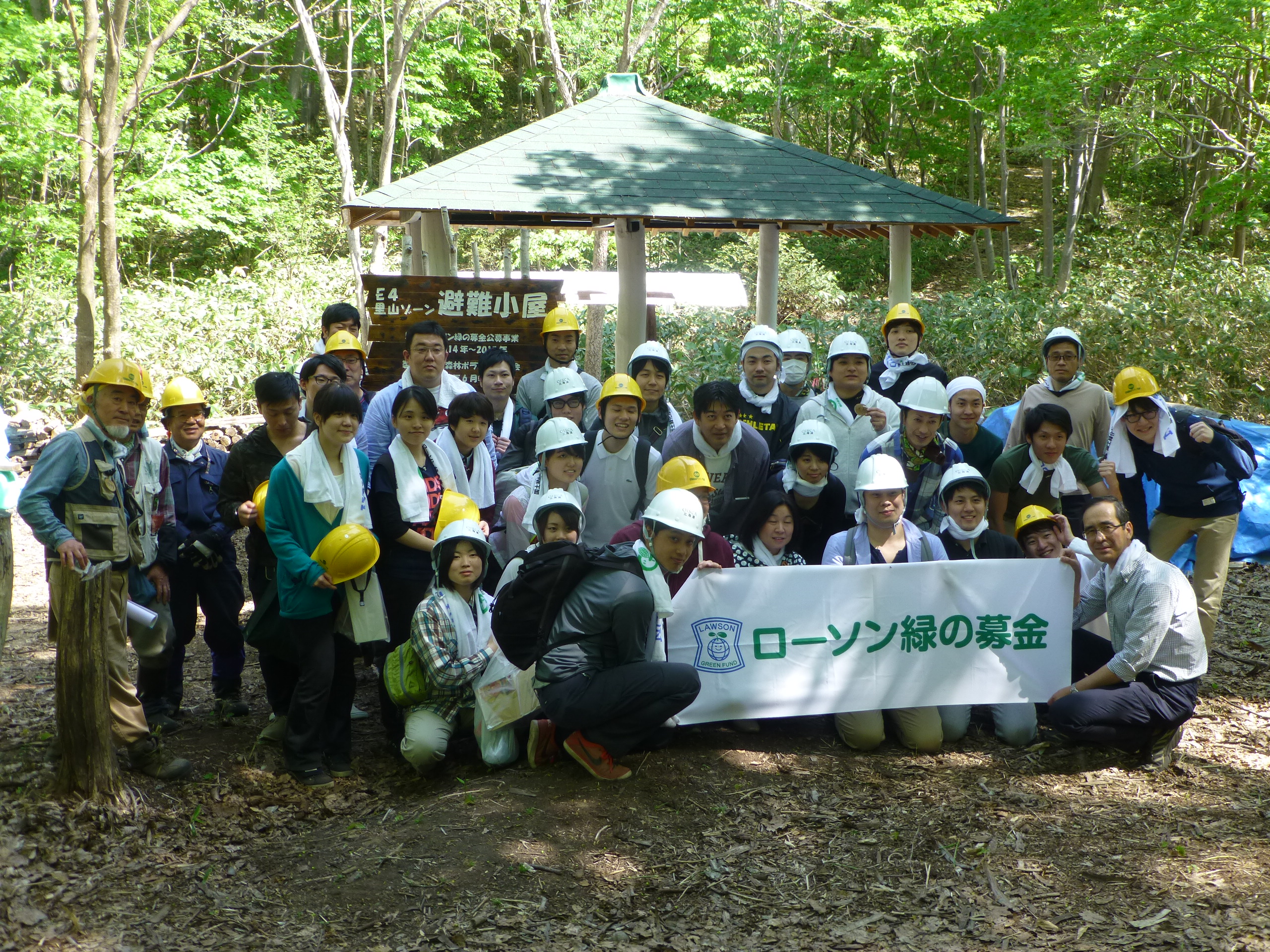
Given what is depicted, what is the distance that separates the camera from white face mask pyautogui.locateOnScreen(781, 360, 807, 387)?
22.5 ft

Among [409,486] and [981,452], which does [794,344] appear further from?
[409,486]

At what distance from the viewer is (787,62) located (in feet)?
80.8

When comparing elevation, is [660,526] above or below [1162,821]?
above

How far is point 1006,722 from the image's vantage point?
5.28 m

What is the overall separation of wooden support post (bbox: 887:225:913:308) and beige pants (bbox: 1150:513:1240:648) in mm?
4547

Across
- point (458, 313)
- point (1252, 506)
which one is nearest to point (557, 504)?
point (458, 313)

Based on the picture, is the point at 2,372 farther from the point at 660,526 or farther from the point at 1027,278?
the point at 1027,278

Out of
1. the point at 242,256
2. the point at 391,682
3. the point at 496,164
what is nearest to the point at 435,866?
the point at 391,682

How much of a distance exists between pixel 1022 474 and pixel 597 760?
9.38 ft

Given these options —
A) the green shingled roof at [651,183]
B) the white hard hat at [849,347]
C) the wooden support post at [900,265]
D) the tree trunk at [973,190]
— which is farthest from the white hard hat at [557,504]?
the tree trunk at [973,190]

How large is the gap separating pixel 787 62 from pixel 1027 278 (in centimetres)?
768

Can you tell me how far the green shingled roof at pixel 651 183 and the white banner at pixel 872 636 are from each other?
16.0 ft

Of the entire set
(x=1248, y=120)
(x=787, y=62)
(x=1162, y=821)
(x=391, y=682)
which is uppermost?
(x=787, y=62)

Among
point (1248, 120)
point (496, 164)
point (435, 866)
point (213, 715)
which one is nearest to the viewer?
point (435, 866)
